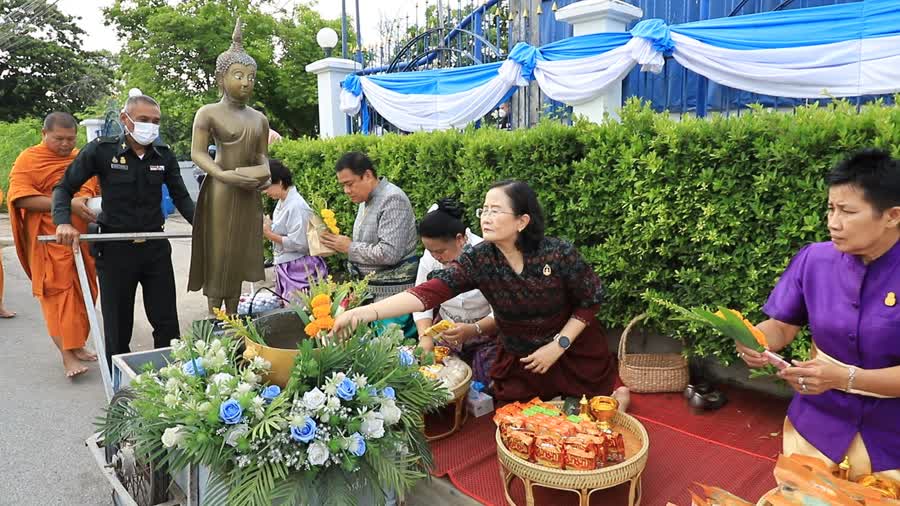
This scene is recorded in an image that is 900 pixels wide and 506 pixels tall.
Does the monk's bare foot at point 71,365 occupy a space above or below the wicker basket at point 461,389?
below

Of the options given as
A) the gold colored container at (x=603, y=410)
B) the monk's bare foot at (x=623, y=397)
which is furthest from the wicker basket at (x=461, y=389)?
the monk's bare foot at (x=623, y=397)

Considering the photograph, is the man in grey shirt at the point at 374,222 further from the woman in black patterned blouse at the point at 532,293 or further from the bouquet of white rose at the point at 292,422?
the bouquet of white rose at the point at 292,422

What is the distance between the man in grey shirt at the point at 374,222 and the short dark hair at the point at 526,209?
142 centimetres

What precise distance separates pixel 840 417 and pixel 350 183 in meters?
3.00

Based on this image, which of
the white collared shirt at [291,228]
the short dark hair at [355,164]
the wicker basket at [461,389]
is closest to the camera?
the wicker basket at [461,389]

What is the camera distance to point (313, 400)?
6.02ft

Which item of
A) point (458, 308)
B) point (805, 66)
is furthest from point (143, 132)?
point (805, 66)

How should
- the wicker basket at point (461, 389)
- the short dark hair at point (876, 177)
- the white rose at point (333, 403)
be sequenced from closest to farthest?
the short dark hair at point (876, 177)
the white rose at point (333, 403)
the wicker basket at point (461, 389)

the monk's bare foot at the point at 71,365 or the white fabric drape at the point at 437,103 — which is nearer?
the monk's bare foot at the point at 71,365

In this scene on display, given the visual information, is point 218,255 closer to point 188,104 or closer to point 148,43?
point 188,104

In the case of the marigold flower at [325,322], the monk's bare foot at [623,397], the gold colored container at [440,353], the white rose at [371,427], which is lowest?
the monk's bare foot at [623,397]

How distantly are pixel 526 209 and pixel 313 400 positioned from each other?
4.32 ft

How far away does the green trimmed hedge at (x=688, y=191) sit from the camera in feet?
9.64

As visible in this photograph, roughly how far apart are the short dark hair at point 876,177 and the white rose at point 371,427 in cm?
158
